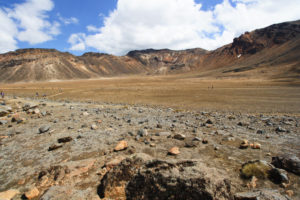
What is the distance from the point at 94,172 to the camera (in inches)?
169

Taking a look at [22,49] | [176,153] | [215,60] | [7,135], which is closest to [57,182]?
[176,153]

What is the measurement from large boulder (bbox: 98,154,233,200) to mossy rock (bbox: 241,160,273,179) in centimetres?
162

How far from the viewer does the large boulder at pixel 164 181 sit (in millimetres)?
2645

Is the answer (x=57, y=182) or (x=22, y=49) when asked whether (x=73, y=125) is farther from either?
(x=22, y=49)

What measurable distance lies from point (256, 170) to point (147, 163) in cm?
288

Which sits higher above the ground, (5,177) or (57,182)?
(57,182)

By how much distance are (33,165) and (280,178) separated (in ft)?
23.3

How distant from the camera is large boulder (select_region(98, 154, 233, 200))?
8.68ft

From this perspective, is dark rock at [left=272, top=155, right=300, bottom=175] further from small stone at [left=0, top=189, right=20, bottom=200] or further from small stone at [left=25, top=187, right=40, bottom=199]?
small stone at [left=0, top=189, right=20, bottom=200]

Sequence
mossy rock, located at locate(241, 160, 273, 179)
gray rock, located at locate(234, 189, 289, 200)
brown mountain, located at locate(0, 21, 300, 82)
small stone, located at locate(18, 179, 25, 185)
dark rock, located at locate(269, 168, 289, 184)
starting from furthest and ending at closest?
brown mountain, located at locate(0, 21, 300, 82), small stone, located at locate(18, 179, 25, 185), mossy rock, located at locate(241, 160, 273, 179), dark rock, located at locate(269, 168, 289, 184), gray rock, located at locate(234, 189, 289, 200)

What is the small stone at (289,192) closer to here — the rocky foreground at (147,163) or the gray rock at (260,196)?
the rocky foreground at (147,163)

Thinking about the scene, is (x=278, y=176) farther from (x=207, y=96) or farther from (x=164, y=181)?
(x=207, y=96)

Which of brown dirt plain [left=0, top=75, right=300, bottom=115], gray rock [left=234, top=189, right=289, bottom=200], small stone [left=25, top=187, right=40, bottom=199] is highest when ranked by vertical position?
gray rock [left=234, top=189, right=289, bottom=200]

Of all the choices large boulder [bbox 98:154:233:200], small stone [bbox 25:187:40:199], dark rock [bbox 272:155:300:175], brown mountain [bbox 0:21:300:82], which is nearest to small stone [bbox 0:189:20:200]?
small stone [bbox 25:187:40:199]
